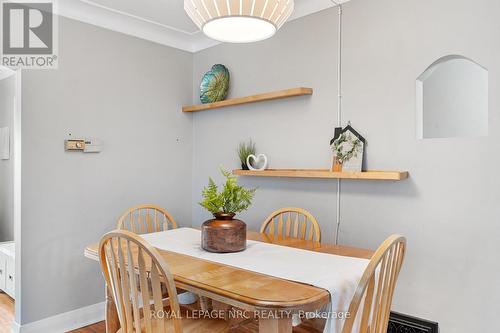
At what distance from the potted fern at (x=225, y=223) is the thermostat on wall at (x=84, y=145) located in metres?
1.43

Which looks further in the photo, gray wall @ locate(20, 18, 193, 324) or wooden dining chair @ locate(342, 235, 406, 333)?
gray wall @ locate(20, 18, 193, 324)

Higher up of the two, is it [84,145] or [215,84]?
[215,84]

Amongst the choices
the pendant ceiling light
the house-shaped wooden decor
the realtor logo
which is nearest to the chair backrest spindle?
the pendant ceiling light

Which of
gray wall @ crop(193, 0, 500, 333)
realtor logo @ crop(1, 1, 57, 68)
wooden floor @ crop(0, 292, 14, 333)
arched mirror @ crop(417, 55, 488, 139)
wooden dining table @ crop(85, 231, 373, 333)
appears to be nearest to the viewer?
wooden dining table @ crop(85, 231, 373, 333)

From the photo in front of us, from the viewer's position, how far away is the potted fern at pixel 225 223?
6.20 ft

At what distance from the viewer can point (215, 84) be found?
11.0 feet

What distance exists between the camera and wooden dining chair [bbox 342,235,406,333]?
4.20 ft

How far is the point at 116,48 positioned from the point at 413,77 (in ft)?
7.68

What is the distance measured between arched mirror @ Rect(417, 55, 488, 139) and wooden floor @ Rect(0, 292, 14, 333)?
10.7ft

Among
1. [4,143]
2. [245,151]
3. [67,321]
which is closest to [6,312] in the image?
[67,321]

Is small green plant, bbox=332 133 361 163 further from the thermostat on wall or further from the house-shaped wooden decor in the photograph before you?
the thermostat on wall

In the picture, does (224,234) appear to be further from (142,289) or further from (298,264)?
(142,289)

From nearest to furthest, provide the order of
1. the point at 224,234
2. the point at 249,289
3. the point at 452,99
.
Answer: the point at 249,289 → the point at 224,234 → the point at 452,99

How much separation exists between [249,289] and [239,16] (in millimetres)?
1078
